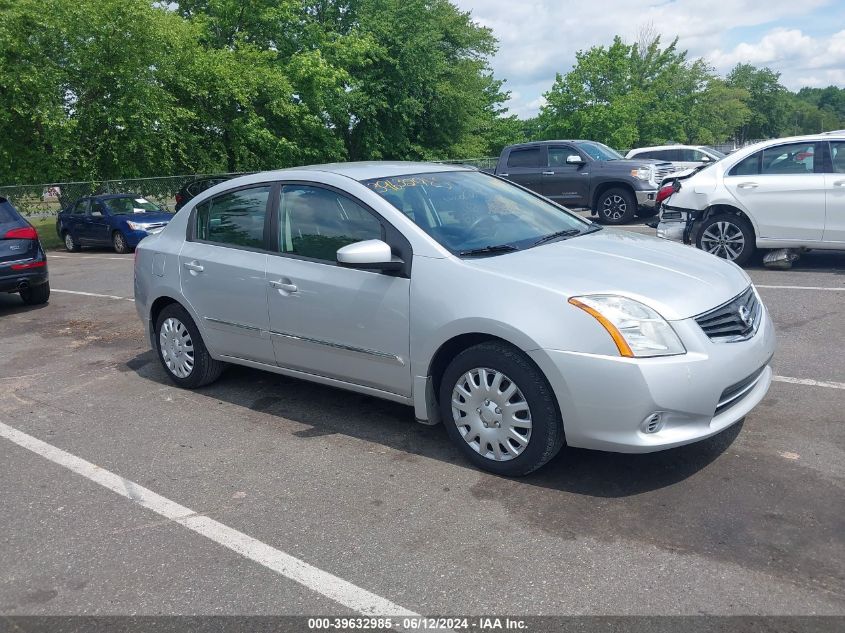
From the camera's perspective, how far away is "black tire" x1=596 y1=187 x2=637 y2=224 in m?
15.8

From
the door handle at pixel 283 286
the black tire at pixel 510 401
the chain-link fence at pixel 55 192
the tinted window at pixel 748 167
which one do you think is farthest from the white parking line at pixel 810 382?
the chain-link fence at pixel 55 192

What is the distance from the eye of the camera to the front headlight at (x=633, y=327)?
12.4 ft

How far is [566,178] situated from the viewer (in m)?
16.5

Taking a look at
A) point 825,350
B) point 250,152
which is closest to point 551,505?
point 825,350

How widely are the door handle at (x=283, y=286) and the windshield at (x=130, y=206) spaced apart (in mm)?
15456

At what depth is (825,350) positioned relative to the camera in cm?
620

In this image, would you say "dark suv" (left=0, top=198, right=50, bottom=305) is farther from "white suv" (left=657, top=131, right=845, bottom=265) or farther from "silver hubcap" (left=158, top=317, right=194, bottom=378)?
"white suv" (left=657, top=131, right=845, bottom=265)

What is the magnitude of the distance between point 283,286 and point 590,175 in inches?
482

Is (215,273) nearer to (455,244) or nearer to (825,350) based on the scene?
(455,244)

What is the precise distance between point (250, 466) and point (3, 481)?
4.67 feet

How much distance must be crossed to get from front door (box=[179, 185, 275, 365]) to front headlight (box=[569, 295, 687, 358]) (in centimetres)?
237

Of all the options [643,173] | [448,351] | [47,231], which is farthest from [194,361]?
[47,231]

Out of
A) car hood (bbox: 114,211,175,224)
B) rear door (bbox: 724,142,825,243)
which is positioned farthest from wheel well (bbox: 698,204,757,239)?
car hood (bbox: 114,211,175,224)

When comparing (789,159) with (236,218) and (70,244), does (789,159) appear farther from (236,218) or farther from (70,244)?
(70,244)
